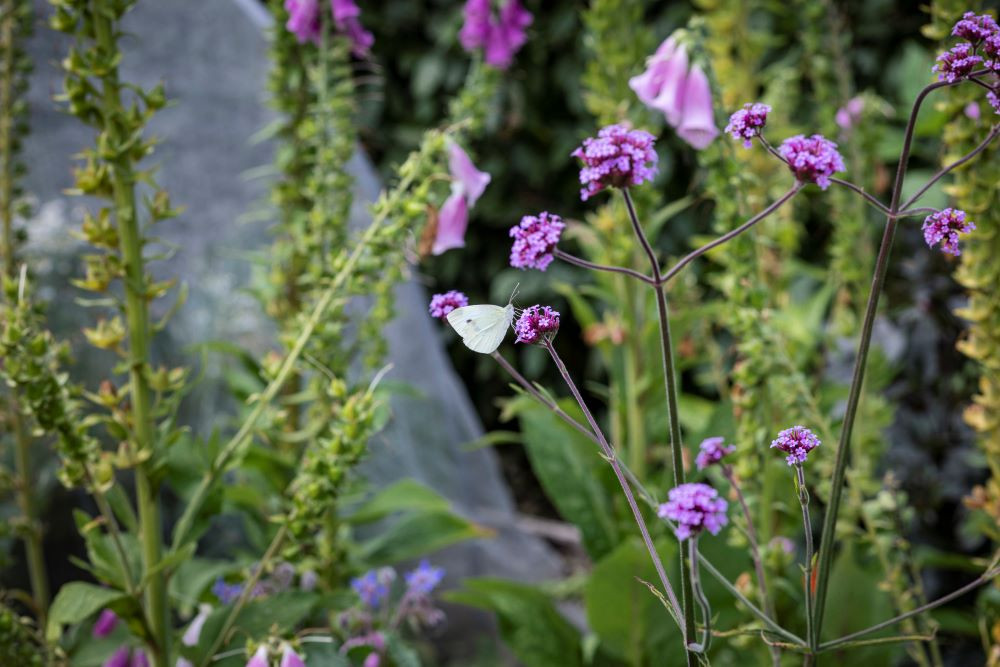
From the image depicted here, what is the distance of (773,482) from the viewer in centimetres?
131

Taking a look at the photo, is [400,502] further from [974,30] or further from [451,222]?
[974,30]

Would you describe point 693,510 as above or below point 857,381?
below

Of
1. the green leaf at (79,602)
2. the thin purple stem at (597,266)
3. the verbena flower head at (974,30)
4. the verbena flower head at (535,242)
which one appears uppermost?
the verbena flower head at (974,30)

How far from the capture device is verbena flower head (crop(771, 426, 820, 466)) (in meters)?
0.64

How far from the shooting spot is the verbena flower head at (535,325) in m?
0.64

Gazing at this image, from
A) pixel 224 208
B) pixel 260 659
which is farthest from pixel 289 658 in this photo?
pixel 224 208

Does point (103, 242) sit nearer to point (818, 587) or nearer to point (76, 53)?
point (76, 53)

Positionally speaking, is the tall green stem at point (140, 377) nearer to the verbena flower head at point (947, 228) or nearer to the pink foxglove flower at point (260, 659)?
Answer: the pink foxglove flower at point (260, 659)

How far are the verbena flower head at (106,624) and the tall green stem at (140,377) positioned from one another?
7.2 inches

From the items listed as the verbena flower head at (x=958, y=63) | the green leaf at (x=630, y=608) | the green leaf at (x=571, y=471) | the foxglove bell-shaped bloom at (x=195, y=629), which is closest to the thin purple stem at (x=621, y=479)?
the verbena flower head at (x=958, y=63)

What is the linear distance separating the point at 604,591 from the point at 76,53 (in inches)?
39.4

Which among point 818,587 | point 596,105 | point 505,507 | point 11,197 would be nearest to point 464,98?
point 596,105

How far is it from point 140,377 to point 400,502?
0.52 metres

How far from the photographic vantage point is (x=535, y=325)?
642mm
